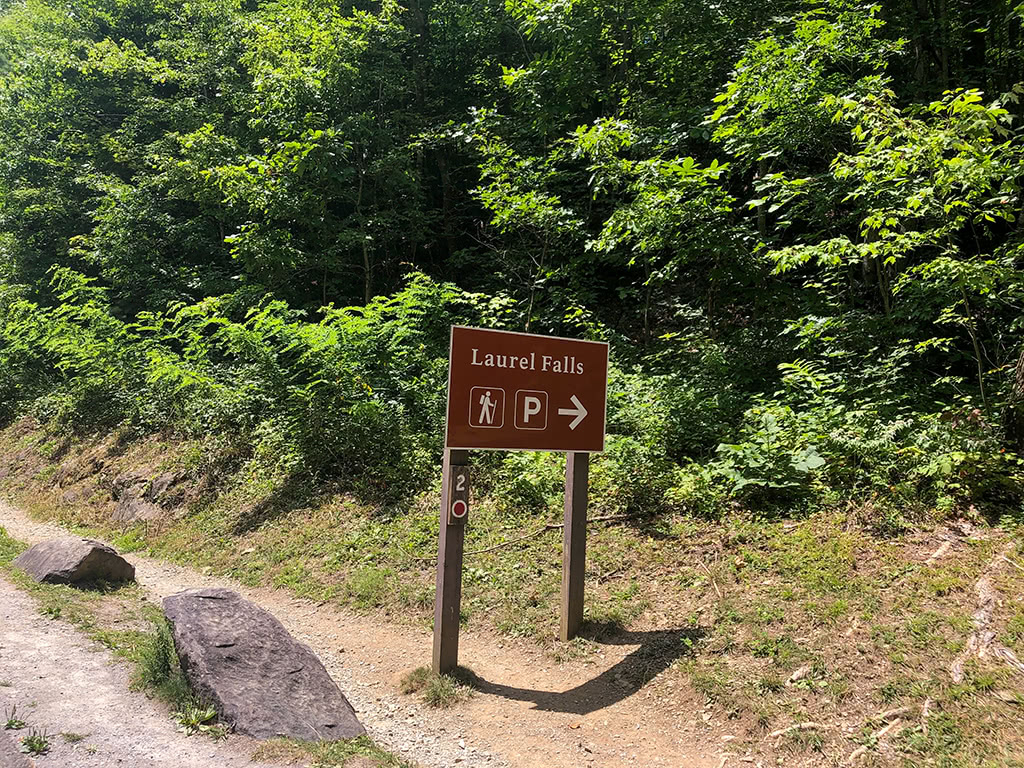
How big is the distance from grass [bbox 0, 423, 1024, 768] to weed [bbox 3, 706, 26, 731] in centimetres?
174

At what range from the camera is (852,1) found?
354 inches

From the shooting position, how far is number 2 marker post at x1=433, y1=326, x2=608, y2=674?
5.41m

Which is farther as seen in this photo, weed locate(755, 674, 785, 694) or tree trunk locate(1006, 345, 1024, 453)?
tree trunk locate(1006, 345, 1024, 453)

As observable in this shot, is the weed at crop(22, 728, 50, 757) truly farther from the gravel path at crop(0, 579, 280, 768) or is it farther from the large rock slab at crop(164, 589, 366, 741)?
the large rock slab at crop(164, 589, 366, 741)

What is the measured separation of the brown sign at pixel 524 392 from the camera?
17.7 ft

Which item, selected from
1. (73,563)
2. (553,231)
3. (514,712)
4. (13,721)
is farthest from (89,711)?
(553,231)

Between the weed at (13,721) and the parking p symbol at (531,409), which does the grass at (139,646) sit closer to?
the weed at (13,721)

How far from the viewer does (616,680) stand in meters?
5.39

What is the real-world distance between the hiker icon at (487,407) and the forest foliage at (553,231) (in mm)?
2794

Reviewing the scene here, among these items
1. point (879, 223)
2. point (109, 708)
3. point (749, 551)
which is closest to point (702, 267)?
point (879, 223)

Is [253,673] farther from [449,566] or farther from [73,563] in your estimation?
[73,563]

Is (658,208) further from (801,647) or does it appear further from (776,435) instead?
(801,647)

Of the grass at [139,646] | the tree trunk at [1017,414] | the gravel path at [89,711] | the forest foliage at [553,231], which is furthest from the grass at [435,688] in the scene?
the tree trunk at [1017,414]

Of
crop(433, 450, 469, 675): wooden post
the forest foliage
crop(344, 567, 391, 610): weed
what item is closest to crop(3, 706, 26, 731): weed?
crop(433, 450, 469, 675): wooden post
